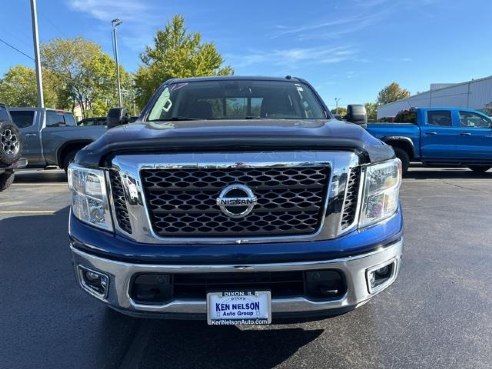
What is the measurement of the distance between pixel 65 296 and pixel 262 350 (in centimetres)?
184

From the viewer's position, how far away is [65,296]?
3.96 metres

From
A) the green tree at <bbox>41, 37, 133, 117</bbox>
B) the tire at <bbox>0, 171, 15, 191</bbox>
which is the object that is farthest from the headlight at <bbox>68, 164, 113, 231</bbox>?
the green tree at <bbox>41, 37, 133, 117</bbox>

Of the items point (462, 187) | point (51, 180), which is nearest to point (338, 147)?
point (462, 187)

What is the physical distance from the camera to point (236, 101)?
4250 millimetres

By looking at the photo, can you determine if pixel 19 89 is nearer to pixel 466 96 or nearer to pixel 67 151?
pixel 466 96

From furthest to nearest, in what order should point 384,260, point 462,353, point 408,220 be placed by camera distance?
1. point 408,220
2. point 462,353
3. point 384,260

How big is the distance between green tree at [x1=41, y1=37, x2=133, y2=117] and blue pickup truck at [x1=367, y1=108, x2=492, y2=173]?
154 ft

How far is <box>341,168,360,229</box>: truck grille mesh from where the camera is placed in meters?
2.59

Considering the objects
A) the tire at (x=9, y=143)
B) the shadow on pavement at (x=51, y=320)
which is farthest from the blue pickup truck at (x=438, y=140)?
the shadow on pavement at (x=51, y=320)

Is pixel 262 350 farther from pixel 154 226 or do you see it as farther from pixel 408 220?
pixel 408 220

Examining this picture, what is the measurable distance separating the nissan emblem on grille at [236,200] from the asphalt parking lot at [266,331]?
1.01 meters

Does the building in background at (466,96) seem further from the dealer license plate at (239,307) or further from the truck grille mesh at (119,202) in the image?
the truck grille mesh at (119,202)

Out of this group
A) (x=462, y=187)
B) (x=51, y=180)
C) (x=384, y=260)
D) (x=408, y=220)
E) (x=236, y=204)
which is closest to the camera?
(x=236, y=204)

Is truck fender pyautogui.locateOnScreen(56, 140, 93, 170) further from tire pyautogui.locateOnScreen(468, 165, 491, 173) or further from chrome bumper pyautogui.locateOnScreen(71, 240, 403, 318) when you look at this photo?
tire pyautogui.locateOnScreen(468, 165, 491, 173)
